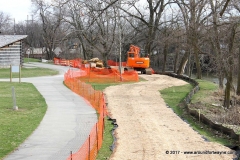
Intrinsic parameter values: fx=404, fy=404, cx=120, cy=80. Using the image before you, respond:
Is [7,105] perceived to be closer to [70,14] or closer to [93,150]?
[93,150]

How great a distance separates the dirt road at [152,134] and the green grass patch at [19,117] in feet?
11.7

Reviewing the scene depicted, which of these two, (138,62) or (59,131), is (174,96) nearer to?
(59,131)

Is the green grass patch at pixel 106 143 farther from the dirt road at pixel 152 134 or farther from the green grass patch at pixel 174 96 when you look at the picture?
the green grass patch at pixel 174 96

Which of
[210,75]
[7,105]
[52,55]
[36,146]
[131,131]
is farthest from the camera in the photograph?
[52,55]

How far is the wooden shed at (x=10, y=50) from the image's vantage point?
53.5m

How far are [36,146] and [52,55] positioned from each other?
272ft

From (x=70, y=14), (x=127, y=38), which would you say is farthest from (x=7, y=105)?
(x=70, y=14)

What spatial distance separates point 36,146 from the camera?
13.8 meters

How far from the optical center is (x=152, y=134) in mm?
15914

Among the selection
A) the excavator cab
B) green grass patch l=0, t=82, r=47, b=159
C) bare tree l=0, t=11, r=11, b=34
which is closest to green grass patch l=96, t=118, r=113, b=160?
green grass patch l=0, t=82, r=47, b=159

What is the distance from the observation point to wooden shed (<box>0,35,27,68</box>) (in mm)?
53463

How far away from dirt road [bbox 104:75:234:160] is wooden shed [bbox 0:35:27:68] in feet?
102

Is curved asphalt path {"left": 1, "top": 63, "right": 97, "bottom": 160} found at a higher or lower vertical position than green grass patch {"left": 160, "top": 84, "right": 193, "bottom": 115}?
lower

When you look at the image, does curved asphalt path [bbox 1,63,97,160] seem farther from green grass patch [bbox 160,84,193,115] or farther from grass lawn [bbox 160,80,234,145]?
green grass patch [bbox 160,84,193,115]
